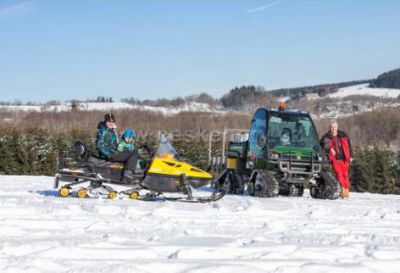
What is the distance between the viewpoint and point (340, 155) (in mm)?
12609

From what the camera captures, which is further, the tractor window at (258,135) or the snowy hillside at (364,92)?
the snowy hillside at (364,92)

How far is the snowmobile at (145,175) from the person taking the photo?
10320mm

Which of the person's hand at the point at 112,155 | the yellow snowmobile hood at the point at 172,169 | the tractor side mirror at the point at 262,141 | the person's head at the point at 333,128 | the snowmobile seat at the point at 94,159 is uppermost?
the person's head at the point at 333,128

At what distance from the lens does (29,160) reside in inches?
1505

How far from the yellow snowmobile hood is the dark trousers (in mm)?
337

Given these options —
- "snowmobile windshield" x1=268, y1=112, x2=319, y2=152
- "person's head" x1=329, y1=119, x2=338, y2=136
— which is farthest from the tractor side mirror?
"person's head" x1=329, y1=119, x2=338, y2=136

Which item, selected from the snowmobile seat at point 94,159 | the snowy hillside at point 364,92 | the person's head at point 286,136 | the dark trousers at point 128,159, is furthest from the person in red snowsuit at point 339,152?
the snowy hillside at point 364,92

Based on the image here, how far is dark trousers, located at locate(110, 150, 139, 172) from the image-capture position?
10.5 meters

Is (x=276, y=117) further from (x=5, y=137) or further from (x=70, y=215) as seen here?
(x=5, y=137)

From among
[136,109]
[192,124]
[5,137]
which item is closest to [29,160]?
[5,137]

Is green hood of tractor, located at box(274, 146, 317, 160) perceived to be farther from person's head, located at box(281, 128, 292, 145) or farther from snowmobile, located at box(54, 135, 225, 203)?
snowmobile, located at box(54, 135, 225, 203)

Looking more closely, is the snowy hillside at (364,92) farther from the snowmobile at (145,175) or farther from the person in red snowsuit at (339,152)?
the snowmobile at (145,175)

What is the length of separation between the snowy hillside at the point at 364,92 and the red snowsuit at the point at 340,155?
A: 162 metres

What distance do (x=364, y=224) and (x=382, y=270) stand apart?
2778 mm
